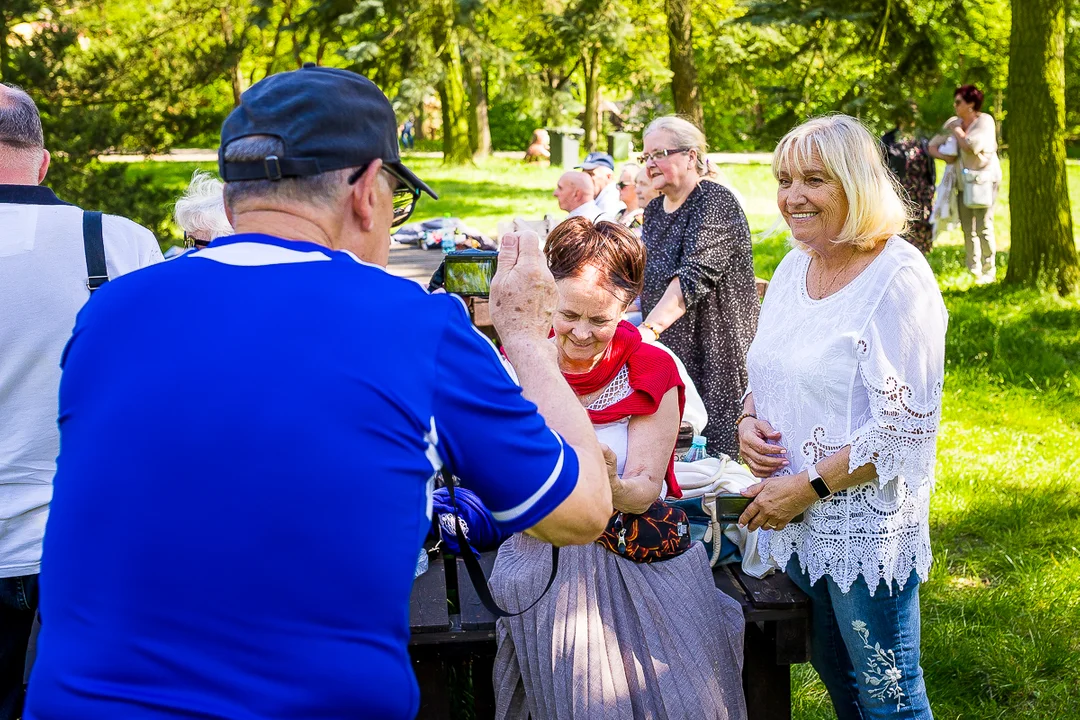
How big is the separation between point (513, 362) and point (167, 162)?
30.1m

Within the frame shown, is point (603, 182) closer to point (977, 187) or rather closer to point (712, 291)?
point (712, 291)

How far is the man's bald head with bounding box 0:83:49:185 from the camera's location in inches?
108

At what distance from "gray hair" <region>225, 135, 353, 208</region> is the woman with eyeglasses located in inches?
133

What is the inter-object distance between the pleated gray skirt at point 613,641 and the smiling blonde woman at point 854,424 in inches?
11.4

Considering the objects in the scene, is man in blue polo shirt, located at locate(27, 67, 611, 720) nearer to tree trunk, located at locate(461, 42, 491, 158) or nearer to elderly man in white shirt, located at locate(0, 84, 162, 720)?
elderly man in white shirt, located at locate(0, 84, 162, 720)

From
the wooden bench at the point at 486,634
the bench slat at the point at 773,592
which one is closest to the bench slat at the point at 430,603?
the wooden bench at the point at 486,634

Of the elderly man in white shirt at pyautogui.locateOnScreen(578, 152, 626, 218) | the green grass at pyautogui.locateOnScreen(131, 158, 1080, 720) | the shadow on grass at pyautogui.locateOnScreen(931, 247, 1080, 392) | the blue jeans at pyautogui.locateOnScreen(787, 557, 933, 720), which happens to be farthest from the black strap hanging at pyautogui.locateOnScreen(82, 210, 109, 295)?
the shadow on grass at pyautogui.locateOnScreen(931, 247, 1080, 392)

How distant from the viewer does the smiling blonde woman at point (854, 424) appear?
8.34 ft

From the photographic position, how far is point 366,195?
1.63m

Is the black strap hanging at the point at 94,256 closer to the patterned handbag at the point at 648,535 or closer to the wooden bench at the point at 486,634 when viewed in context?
the wooden bench at the point at 486,634

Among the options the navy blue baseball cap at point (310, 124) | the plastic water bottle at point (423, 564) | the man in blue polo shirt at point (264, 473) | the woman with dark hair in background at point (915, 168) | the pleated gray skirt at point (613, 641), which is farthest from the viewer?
the woman with dark hair in background at point (915, 168)

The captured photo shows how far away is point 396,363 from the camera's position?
144 cm

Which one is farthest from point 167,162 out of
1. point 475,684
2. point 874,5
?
point 475,684

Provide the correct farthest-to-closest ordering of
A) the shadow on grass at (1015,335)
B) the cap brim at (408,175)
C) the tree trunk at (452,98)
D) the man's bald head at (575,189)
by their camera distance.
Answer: the tree trunk at (452,98)
the shadow on grass at (1015,335)
the man's bald head at (575,189)
the cap brim at (408,175)
